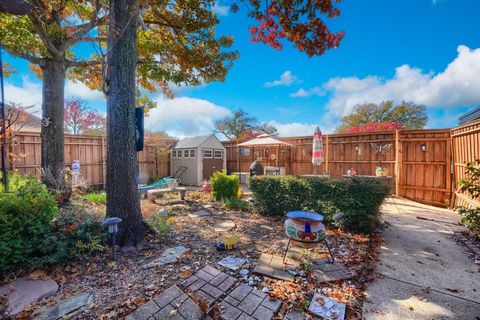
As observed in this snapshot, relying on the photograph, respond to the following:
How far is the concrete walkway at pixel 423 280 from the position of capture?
1923 mm

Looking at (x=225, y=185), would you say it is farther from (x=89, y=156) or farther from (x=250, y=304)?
(x=89, y=156)

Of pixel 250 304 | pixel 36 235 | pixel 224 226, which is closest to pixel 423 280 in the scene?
pixel 250 304

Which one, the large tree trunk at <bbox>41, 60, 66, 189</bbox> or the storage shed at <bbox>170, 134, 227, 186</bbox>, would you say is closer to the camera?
the large tree trunk at <bbox>41, 60, 66, 189</bbox>

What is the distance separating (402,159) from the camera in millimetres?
7652

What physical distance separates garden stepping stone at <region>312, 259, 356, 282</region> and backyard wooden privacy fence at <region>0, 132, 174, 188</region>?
892cm

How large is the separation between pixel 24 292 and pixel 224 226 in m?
2.89

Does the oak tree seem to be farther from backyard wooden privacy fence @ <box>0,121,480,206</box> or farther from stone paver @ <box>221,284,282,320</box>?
stone paver @ <box>221,284,282,320</box>

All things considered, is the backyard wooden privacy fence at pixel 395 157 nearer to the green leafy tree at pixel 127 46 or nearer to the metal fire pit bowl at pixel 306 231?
the green leafy tree at pixel 127 46

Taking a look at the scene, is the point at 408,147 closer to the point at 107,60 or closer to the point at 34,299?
the point at 107,60

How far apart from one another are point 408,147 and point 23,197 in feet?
33.6

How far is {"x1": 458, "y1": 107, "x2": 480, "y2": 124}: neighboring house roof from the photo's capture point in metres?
6.82

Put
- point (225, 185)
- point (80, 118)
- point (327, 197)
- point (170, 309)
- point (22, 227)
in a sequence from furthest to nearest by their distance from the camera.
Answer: point (80, 118) < point (225, 185) < point (327, 197) < point (22, 227) < point (170, 309)

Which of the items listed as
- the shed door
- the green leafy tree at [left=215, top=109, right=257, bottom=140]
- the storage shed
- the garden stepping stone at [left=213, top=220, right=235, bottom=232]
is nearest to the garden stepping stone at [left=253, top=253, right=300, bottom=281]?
the garden stepping stone at [left=213, top=220, right=235, bottom=232]

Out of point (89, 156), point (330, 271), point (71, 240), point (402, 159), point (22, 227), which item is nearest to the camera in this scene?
point (22, 227)
